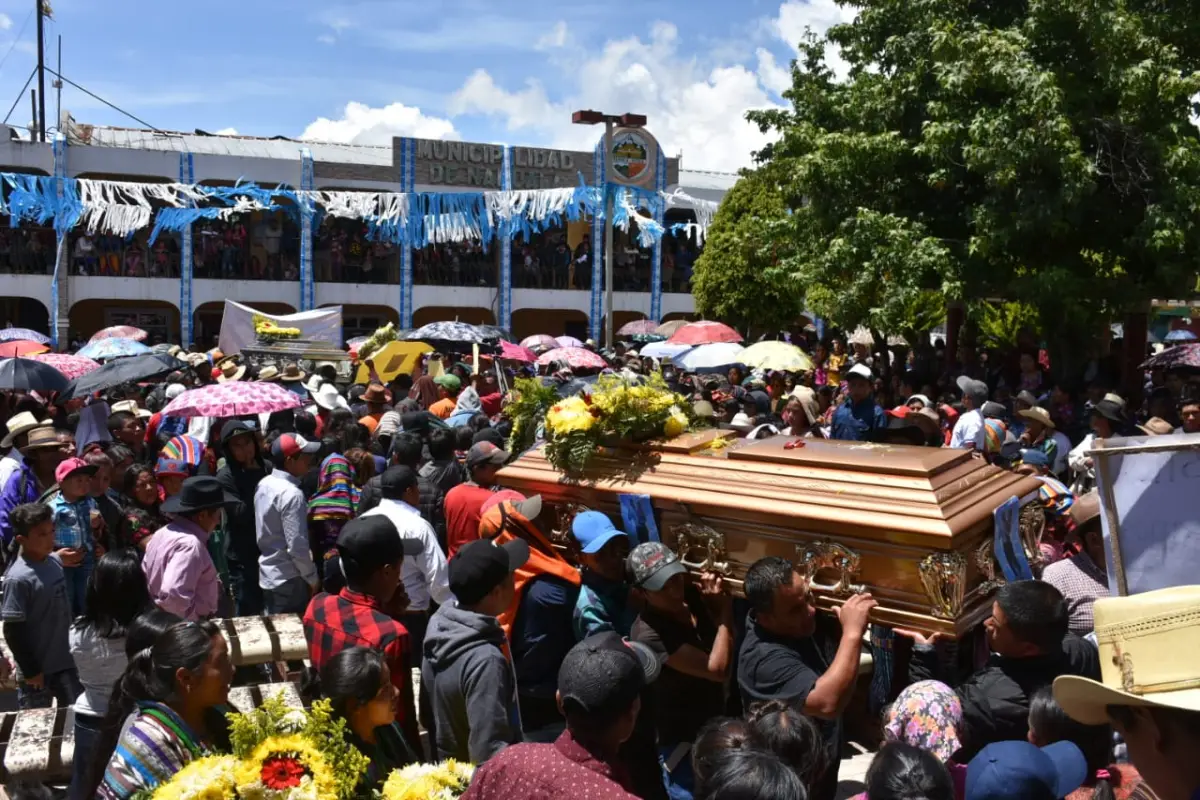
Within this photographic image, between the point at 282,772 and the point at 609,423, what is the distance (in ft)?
8.07

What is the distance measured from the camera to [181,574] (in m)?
4.27

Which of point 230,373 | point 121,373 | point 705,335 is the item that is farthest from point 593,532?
point 705,335

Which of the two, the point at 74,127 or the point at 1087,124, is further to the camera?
the point at 74,127

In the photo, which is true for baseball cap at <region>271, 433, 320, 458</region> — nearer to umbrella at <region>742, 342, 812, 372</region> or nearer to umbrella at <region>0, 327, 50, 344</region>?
umbrella at <region>742, 342, 812, 372</region>

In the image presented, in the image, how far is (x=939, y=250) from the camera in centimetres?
992

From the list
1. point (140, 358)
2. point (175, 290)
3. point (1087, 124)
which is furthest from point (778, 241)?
point (175, 290)

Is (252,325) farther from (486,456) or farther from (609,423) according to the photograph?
(609,423)

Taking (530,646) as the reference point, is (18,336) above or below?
above

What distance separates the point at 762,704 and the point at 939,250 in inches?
307

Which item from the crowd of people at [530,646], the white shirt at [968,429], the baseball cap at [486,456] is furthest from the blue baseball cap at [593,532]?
the white shirt at [968,429]

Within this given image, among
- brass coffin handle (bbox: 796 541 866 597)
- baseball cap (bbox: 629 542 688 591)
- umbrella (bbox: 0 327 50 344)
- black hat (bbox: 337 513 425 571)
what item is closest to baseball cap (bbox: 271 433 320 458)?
black hat (bbox: 337 513 425 571)

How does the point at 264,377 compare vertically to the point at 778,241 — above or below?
below

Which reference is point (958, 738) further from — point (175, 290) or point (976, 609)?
point (175, 290)

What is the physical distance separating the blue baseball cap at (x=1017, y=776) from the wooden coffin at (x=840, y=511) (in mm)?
1003
